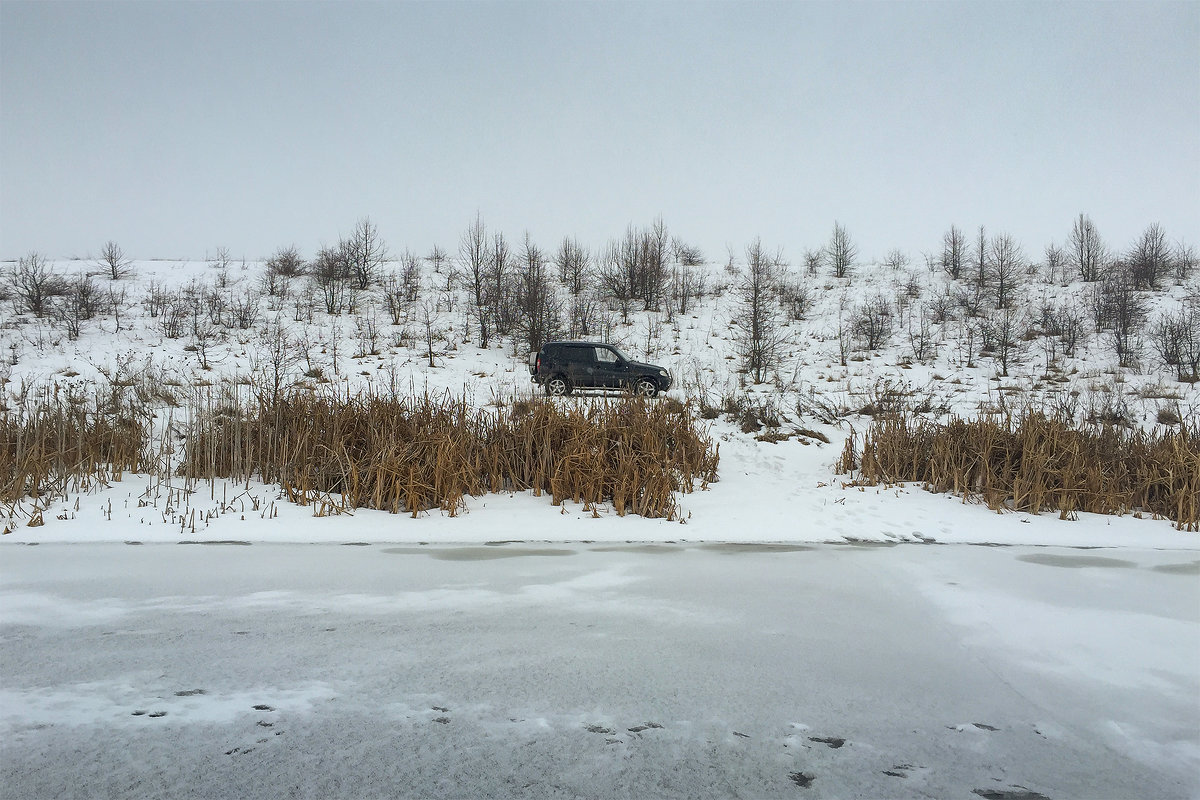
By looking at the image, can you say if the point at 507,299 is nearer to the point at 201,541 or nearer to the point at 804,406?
the point at 804,406

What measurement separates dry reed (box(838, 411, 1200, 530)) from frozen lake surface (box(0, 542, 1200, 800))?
7.78ft

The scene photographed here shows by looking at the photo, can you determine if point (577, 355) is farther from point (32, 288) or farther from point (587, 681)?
point (32, 288)

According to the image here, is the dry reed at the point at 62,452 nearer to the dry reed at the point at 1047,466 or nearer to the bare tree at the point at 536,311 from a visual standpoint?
the dry reed at the point at 1047,466

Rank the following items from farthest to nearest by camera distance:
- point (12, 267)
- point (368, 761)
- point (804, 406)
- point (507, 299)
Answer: point (12, 267), point (507, 299), point (804, 406), point (368, 761)

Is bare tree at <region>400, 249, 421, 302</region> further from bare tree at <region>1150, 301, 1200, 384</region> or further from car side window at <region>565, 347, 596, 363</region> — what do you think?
bare tree at <region>1150, 301, 1200, 384</region>

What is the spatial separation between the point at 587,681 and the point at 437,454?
414 centimetres

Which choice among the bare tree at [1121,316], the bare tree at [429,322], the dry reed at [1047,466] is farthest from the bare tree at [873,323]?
the dry reed at [1047,466]

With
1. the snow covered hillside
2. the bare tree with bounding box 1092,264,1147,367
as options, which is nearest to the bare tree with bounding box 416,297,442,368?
the snow covered hillside

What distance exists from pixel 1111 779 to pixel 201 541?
18.7ft

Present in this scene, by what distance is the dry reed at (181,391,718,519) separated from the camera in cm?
630

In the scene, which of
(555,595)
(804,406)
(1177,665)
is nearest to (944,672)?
(1177,665)

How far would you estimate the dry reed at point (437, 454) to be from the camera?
6301 mm

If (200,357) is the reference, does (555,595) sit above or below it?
below

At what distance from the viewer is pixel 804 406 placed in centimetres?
1216
